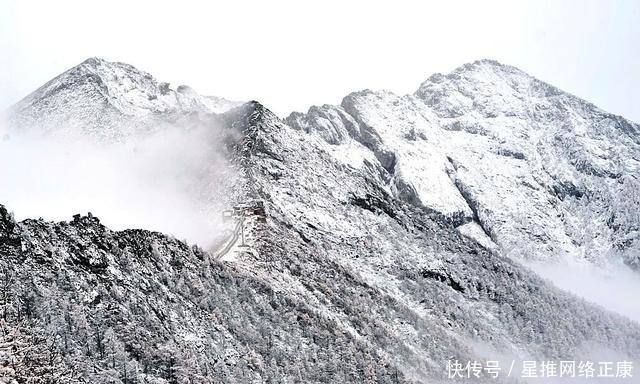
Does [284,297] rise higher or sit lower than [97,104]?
lower

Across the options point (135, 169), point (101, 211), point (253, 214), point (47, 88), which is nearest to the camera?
point (253, 214)

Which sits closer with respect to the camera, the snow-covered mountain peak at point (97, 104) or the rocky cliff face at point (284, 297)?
the rocky cliff face at point (284, 297)

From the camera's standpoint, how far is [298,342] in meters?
65.6

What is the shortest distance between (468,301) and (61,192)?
216 ft

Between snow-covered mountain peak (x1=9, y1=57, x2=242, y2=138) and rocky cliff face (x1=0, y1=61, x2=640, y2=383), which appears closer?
rocky cliff face (x1=0, y1=61, x2=640, y2=383)

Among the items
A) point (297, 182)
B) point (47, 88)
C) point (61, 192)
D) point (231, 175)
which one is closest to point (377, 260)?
point (297, 182)

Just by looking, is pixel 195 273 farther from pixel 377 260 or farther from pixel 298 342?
pixel 377 260

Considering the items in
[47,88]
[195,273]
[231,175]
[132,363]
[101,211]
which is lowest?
[132,363]

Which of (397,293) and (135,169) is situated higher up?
(135,169)

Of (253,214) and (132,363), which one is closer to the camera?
(132,363)

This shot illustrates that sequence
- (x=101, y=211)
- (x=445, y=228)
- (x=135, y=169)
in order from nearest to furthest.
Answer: (x=101, y=211) → (x=135, y=169) → (x=445, y=228)

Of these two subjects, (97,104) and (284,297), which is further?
(97,104)

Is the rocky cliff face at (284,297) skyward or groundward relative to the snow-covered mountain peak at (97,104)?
groundward

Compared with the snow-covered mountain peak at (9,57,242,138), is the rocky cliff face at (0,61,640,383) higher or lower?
lower
